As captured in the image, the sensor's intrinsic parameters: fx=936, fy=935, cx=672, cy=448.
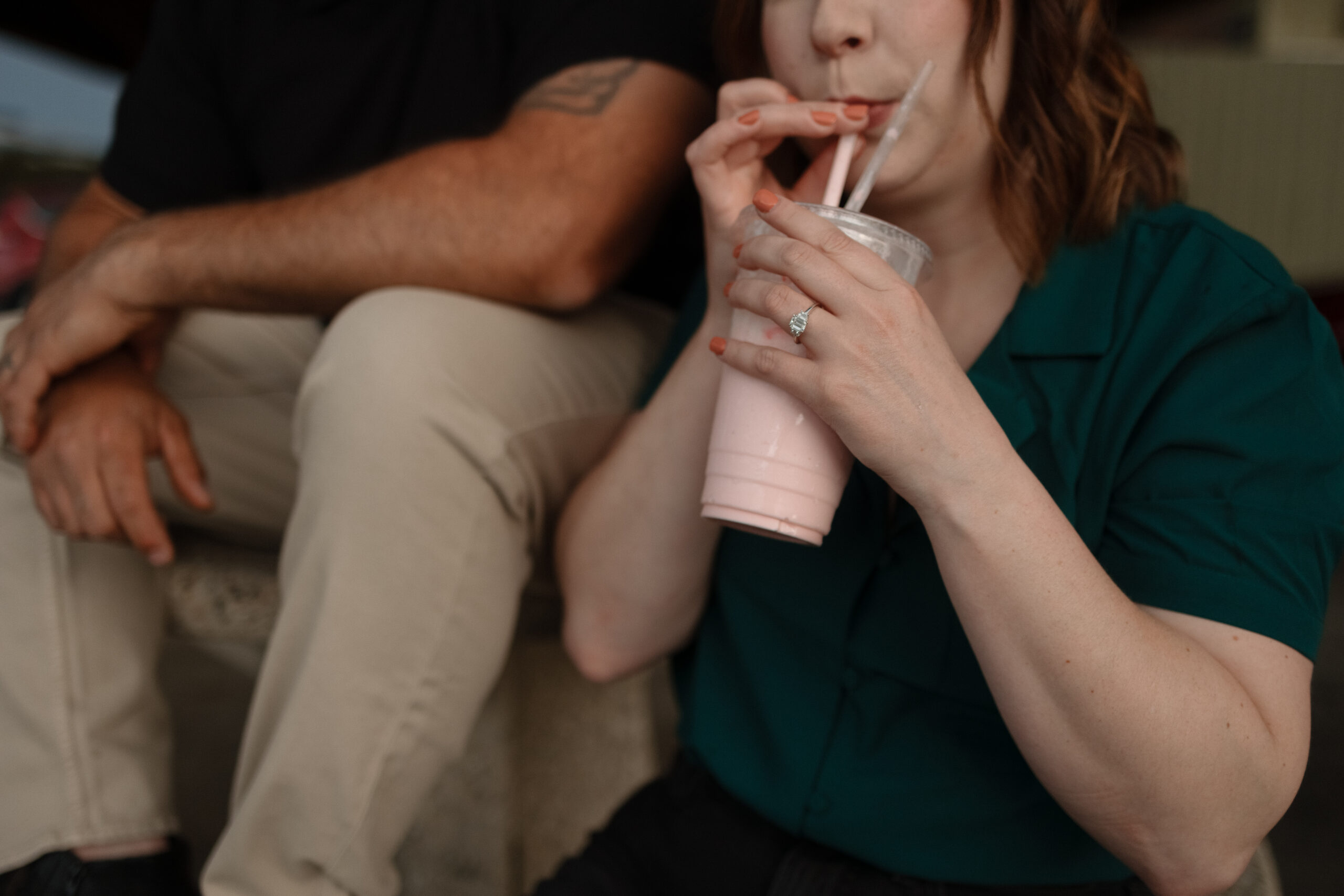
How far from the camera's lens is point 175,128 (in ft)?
5.05

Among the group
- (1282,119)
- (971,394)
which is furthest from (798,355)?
(1282,119)

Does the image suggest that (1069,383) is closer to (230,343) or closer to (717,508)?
(717,508)

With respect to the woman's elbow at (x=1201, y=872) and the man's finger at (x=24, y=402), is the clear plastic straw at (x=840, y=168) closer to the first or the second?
the woman's elbow at (x=1201, y=872)

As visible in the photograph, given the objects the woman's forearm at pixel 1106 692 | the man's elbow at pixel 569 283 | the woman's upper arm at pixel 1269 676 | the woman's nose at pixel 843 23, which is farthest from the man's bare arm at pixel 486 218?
the woman's upper arm at pixel 1269 676

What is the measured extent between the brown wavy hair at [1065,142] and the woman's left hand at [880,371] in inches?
12.1

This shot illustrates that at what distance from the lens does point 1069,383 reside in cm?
79

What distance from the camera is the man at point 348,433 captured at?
2.83 ft

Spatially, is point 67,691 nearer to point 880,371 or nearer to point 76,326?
point 76,326

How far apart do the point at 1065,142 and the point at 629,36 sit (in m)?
0.54

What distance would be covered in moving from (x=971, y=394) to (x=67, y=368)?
1039mm

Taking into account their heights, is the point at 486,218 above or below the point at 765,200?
below

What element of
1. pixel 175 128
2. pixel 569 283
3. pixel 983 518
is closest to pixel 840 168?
pixel 983 518

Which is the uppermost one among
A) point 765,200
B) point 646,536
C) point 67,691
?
point 765,200

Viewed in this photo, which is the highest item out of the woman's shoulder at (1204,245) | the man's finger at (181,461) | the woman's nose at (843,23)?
the woman's nose at (843,23)
